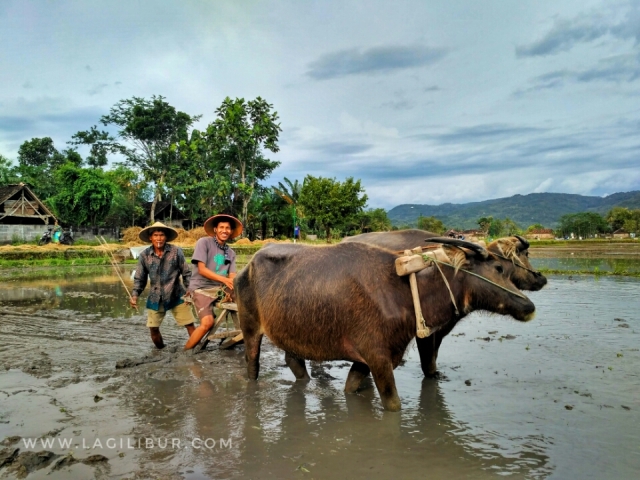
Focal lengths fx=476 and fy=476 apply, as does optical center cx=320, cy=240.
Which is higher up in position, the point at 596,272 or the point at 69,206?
the point at 69,206

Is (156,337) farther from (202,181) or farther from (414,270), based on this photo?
(202,181)

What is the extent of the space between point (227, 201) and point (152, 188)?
35.7 ft

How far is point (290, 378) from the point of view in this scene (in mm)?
5293

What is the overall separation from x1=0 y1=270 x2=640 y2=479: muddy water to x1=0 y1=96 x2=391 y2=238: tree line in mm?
32207

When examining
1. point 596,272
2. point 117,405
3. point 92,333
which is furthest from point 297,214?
point 117,405

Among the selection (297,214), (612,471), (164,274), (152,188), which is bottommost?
(612,471)

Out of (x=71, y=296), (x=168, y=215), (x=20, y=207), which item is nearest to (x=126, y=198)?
(x=168, y=215)

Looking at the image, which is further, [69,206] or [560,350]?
[69,206]

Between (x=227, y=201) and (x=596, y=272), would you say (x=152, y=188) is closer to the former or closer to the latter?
(x=227, y=201)

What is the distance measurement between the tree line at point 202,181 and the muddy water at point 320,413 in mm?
32207

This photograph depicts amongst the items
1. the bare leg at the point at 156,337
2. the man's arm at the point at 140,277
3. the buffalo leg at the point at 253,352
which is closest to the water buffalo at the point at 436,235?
the buffalo leg at the point at 253,352

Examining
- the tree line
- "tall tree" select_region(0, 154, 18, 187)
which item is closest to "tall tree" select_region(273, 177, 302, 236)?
the tree line

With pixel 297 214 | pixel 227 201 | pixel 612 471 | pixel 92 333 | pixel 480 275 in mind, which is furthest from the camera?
pixel 297 214

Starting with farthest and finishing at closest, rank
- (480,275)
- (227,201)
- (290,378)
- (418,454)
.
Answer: (227,201) → (290,378) → (480,275) → (418,454)
